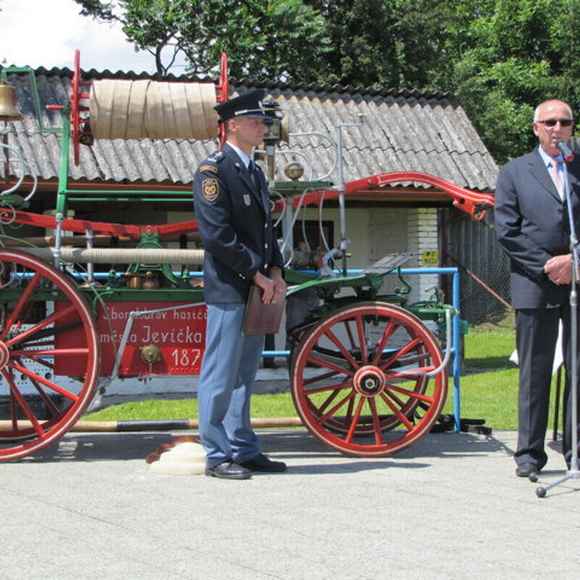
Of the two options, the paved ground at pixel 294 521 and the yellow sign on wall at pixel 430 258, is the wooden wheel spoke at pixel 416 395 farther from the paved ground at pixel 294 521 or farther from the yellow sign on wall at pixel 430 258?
the yellow sign on wall at pixel 430 258

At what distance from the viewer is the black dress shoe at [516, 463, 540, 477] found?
5.90 metres

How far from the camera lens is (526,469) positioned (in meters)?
5.91

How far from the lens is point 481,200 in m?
7.03

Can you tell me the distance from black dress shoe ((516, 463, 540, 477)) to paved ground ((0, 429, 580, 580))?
0.09 meters

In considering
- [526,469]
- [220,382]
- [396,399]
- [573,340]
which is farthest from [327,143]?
[573,340]

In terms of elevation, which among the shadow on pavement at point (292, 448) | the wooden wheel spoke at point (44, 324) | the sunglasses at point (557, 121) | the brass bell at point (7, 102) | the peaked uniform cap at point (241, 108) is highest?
the brass bell at point (7, 102)

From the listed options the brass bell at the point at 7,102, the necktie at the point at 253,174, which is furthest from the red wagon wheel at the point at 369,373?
the brass bell at the point at 7,102

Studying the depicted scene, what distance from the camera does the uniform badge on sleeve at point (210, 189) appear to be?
5930 millimetres

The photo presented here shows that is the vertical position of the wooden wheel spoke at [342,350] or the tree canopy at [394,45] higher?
the tree canopy at [394,45]

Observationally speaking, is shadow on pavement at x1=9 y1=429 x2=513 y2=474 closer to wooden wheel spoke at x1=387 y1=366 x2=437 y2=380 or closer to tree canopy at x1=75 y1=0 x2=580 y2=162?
wooden wheel spoke at x1=387 y1=366 x2=437 y2=380

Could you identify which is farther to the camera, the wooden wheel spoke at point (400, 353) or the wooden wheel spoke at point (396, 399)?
the wooden wheel spoke at point (396, 399)

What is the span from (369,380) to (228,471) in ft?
3.65

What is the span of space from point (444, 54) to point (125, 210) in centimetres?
1361

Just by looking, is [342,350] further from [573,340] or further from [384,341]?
[573,340]
